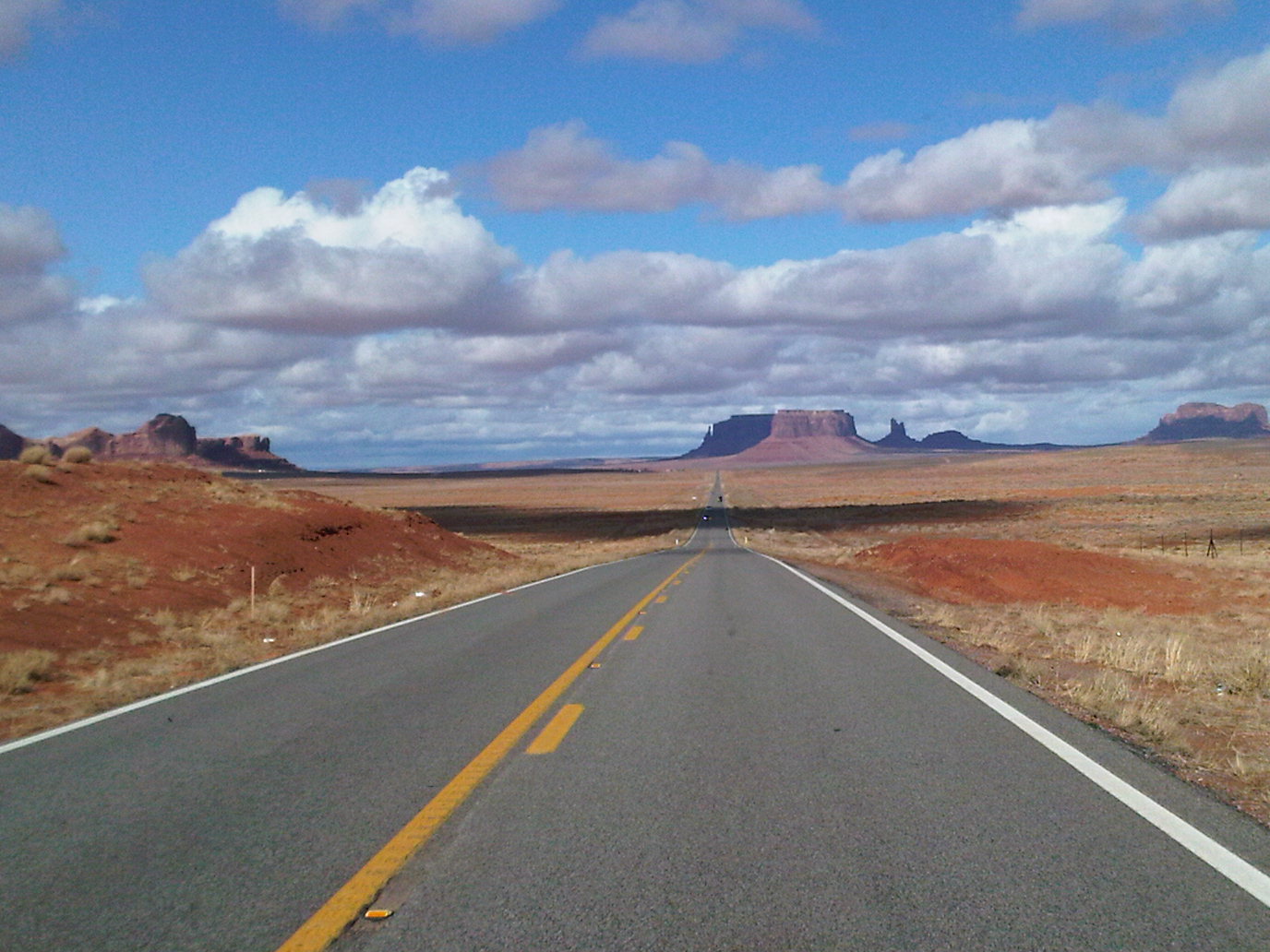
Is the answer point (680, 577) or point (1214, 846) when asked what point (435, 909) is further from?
point (680, 577)

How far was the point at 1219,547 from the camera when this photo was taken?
1623 inches

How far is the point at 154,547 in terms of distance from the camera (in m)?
23.3

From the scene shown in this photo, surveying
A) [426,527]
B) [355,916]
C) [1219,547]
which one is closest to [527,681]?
[355,916]

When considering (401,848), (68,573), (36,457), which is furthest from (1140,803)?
(36,457)

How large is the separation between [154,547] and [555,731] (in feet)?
60.3

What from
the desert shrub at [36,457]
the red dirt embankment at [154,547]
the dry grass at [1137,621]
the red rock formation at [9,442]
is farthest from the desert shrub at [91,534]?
the red rock formation at [9,442]

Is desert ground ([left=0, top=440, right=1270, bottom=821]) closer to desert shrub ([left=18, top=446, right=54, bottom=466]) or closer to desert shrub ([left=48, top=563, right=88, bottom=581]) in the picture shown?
desert shrub ([left=48, top=563, right=88, bottom=581])

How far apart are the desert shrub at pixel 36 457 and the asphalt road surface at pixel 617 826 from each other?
22.3m

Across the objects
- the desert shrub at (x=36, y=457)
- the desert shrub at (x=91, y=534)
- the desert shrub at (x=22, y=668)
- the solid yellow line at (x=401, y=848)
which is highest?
the desert shrub at (x=36, y=457)

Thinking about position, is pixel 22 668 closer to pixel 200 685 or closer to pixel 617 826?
pixel 200 685

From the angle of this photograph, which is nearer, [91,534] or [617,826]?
[617,826]

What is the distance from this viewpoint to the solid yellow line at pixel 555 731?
7336mm

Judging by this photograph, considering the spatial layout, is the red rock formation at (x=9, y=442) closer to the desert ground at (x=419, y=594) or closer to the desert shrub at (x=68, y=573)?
the desert ground at (x=419, y=594)

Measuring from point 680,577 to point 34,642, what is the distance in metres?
15.0
